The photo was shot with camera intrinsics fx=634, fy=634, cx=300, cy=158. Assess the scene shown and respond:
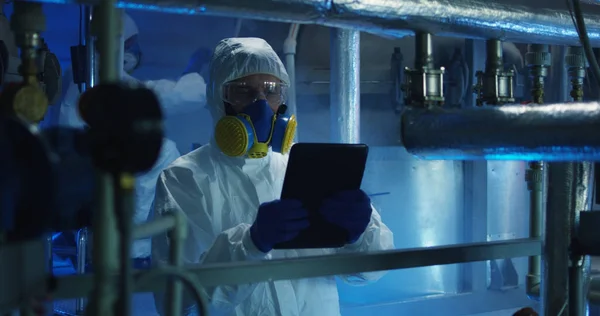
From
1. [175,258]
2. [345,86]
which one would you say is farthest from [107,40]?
[345,86]

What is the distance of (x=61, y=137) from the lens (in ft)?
2.27

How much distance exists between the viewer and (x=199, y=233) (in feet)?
5.22

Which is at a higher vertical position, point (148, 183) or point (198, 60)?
point (198, 60)

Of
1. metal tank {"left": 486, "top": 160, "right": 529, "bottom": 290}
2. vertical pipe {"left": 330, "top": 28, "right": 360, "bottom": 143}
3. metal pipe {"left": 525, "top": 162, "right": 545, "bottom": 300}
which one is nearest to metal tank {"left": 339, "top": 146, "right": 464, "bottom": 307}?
metal tank {"left": 486, "top": 160, "right": 529, "bottom": 290}

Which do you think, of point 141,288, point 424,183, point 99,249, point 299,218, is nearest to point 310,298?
point 299,218

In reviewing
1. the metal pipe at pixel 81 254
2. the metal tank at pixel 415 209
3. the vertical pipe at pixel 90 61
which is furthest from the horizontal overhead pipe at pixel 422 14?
the metal tank at pixel 415 209

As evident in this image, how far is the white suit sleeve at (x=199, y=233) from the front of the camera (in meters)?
1.44

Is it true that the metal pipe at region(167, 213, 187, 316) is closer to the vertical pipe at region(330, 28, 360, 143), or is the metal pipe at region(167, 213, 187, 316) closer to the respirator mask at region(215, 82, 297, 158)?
the respirator mask at region(215, 82, 297, 158)

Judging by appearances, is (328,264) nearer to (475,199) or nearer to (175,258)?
(175,258)

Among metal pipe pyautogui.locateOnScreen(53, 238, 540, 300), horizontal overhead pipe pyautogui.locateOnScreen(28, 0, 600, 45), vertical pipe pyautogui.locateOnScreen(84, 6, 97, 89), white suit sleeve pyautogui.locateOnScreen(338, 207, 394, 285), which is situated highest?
vertical pipe pyautogui.locateOnScreen(84, 6, 97, 89)

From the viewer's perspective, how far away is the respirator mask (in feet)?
5.20

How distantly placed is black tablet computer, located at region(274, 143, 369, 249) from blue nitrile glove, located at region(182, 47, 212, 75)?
1988mm

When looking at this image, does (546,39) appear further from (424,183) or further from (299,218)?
(424,183)

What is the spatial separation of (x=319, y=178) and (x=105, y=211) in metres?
0.68
